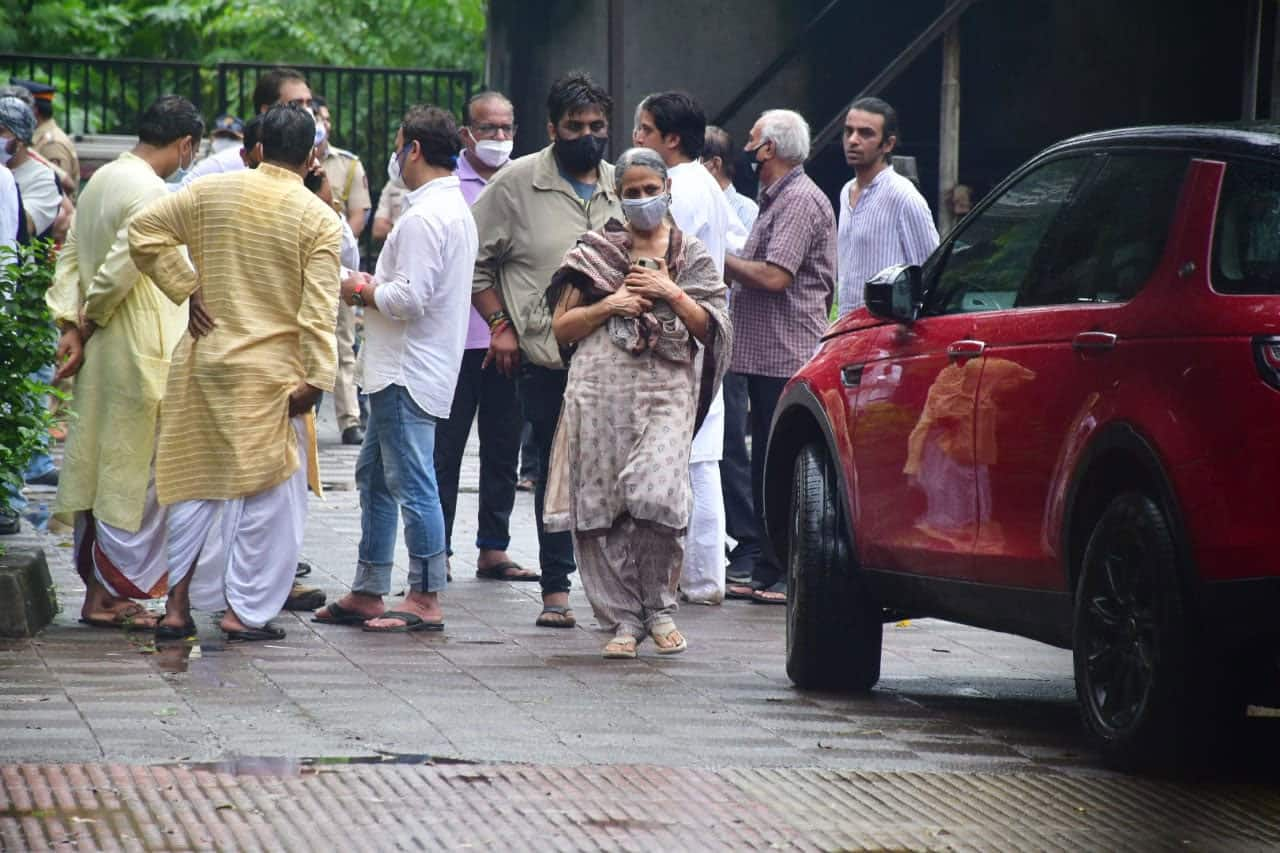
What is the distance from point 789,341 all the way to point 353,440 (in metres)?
6.49

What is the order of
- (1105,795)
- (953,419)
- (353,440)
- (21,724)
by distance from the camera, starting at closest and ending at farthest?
1. (1105,795)
2. (21,724)
3. (953,419)
4. (353,440)

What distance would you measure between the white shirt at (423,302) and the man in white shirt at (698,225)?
1.06m

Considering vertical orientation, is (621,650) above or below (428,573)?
below

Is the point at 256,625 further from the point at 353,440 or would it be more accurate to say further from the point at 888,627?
the point at 353,440

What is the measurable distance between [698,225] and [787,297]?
777 millimetres

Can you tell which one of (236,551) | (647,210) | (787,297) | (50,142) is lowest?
(236,551)

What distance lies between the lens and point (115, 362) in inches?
336

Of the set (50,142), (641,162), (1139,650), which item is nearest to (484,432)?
(641,162)

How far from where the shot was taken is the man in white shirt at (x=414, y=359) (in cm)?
836

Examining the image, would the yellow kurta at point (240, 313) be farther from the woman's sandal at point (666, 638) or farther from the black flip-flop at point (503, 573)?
the black flip-flop at point (503, 573)

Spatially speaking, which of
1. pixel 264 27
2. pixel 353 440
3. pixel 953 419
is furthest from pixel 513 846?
pixel 264 27

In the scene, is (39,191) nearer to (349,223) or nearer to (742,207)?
(349,223)

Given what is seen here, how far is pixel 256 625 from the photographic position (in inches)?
318

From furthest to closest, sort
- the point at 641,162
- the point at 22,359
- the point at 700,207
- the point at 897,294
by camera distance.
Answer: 1. the point at 700,207
2. the point at 22,359
3. the point at 641,162
4. the point at 897,294
